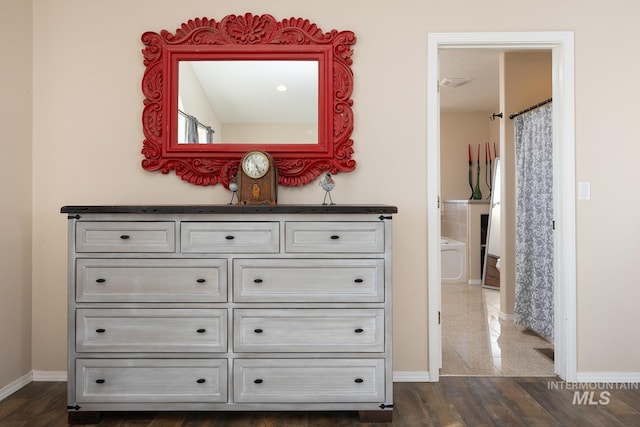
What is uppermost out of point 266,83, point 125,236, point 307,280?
point 266,83

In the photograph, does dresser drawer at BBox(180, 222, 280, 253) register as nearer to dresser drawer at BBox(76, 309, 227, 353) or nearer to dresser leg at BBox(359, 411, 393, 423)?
dresser drawer at BBox(76, 309, 227, 353)

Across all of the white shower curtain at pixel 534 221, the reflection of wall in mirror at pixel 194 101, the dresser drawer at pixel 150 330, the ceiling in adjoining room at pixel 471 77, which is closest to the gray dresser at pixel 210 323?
the dresser drawer at pixel 150 330

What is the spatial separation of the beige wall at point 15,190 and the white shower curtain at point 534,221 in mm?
3526

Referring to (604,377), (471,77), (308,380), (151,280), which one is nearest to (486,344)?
(604,377)

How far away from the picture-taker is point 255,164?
277 centimetres

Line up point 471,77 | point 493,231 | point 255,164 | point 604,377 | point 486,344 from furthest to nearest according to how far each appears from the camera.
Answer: point 493,231
point 471,77
point 486,344
point 604,377
point 255,164

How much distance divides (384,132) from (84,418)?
2181 mm

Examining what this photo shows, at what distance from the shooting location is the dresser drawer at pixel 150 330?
2.36 metres

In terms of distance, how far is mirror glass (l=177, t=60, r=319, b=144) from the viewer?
2924mm

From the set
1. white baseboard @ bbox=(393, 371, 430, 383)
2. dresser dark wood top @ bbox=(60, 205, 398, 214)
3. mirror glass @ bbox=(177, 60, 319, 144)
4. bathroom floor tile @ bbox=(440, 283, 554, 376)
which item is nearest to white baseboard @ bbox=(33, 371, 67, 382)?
dresser dark wood top @ bbox=(60, 205, 398, 214)

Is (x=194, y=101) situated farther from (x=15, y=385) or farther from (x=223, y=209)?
(x=15, y=385)

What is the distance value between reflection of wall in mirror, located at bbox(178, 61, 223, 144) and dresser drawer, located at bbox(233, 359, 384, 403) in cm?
139

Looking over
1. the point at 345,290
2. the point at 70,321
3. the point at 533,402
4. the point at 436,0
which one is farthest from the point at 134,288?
the point at 436,0

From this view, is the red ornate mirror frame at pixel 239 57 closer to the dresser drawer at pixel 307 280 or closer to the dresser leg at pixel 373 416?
the dresser drawer at pixel 307 280
